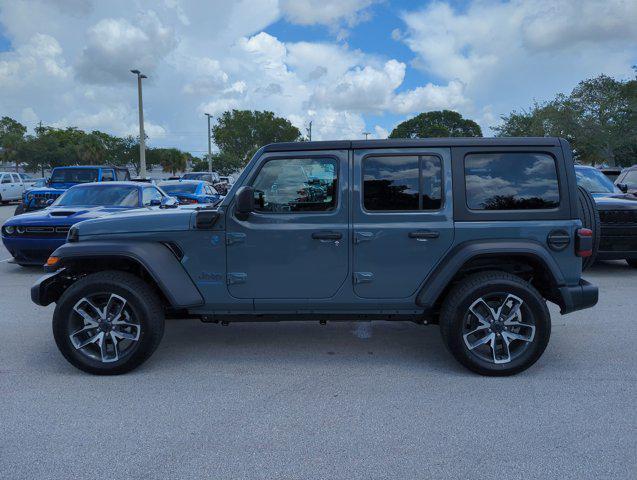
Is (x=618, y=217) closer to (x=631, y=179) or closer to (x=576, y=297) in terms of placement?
(x=576, y=297)

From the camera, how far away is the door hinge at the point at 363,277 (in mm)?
4164

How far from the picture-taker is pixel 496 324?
162 inches

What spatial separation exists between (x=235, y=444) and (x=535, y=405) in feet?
6.76

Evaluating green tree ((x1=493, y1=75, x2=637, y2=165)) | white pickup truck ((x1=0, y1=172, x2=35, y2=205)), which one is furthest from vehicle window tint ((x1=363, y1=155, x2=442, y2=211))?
green tree ((x1=493, y1=75, x2=637, y2=165))

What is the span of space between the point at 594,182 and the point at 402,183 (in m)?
7.16

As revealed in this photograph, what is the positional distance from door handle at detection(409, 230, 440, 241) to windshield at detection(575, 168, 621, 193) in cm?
670

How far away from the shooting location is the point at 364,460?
2963 millimetres

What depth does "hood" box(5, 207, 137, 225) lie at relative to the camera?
316 inches

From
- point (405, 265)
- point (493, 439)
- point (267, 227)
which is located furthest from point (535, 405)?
point (267, 227)

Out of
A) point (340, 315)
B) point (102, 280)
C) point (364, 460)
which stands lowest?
point (364, 460)

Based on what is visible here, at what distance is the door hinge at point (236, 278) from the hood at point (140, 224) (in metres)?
0.51

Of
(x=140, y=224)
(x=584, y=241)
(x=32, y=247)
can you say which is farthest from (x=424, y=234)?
(x=32, y=247)

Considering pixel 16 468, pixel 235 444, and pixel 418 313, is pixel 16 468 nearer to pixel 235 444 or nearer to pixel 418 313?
pixel 235 444

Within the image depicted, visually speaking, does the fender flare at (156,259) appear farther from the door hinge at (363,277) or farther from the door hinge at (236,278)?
the door hinge at (363,277)
